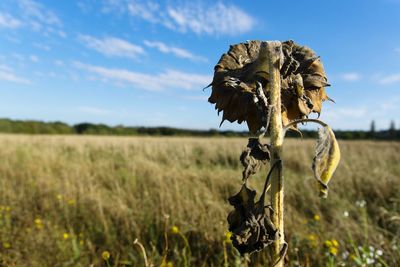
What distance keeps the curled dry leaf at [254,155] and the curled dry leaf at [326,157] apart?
10 centimetres

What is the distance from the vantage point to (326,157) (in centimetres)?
69

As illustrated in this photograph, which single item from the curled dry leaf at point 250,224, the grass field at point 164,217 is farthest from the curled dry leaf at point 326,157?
the grass field at point 164,217

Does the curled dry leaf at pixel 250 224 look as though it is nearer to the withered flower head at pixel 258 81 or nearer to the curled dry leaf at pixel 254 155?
the curled dry leaf at pixel 254 155

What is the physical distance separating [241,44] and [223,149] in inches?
402

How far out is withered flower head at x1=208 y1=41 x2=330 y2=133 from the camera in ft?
2.61

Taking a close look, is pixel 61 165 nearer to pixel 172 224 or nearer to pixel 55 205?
pixel 55 205

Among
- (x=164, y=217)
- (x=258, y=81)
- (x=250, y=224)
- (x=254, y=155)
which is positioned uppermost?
(x=258, y=81)

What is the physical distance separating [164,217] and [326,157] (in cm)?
170

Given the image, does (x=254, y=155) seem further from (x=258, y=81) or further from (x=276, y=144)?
(x=258, y=81)

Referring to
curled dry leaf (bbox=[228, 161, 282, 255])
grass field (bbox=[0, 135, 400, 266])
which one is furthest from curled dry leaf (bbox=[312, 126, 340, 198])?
grass field (bbox=[0, 135, 400, 266])

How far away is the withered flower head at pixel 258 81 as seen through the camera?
2.61 ft

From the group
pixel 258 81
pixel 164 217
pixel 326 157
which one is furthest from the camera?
pixel 164 217

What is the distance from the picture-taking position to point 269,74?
0.75 metres

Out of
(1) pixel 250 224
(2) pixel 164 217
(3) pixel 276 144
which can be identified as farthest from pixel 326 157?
(2) pixel 164 217
